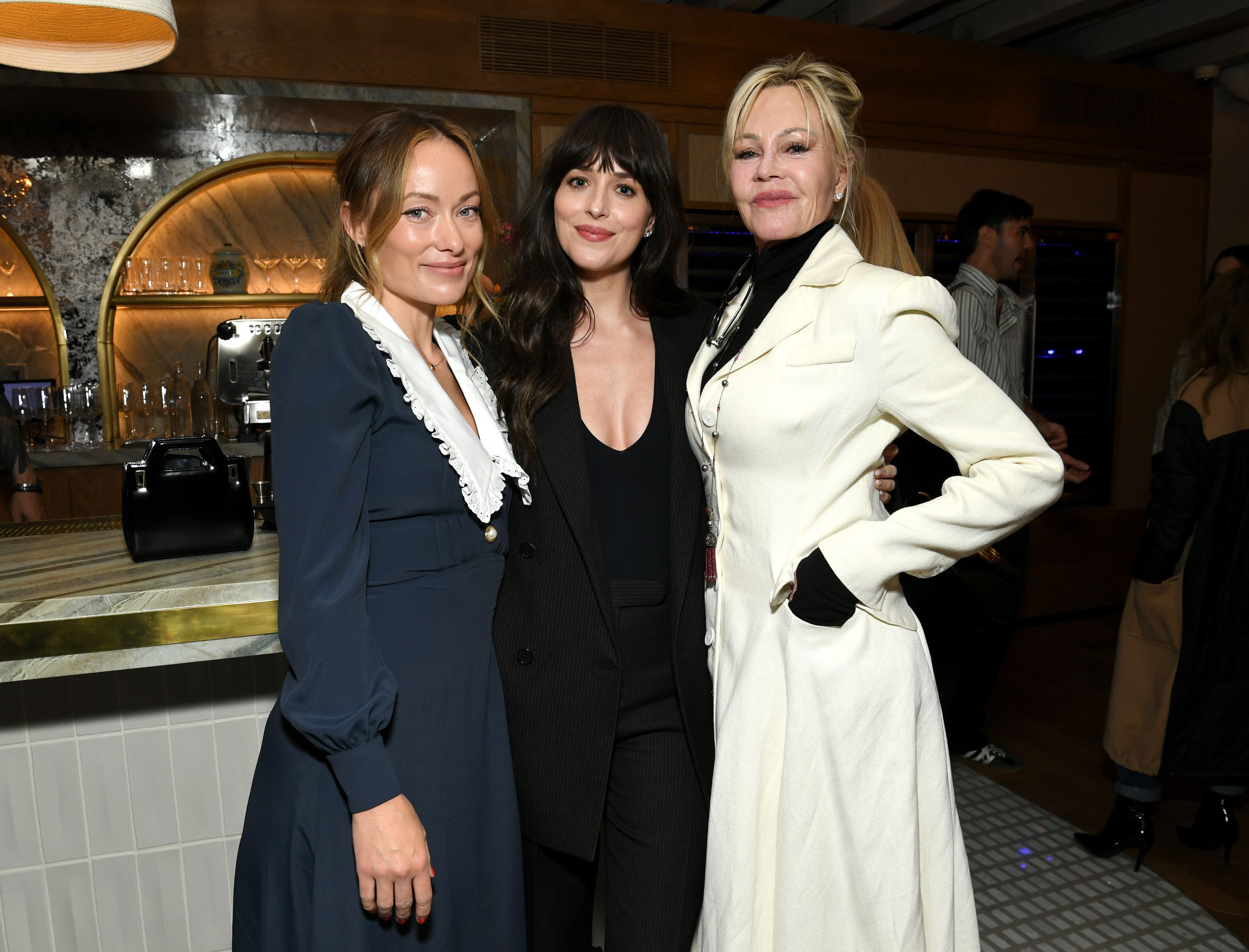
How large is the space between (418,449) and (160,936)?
131 cm

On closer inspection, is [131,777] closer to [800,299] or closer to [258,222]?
[800,299]

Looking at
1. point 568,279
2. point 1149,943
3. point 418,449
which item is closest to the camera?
point 418,449

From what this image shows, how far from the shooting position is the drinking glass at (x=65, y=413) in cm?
462

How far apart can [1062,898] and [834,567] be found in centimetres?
213

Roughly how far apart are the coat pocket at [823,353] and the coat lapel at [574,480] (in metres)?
0.41

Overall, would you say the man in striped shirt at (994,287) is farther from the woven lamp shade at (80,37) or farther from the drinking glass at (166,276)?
the drinking glass at (166,276)

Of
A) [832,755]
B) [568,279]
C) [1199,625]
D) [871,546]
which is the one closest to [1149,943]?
[1199,625]

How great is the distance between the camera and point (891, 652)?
157cm

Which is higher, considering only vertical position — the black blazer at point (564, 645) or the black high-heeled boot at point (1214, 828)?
the black blazer at point (564, 645)

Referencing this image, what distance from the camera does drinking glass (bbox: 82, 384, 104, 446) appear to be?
4703 mm

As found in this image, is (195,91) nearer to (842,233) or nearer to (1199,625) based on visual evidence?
(842,233)

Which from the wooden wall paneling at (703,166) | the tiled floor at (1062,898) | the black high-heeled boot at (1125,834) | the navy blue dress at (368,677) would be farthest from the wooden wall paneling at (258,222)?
the black high-heeled boot at (1125,834)

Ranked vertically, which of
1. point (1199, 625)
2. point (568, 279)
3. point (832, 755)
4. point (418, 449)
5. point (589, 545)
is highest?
point (568, 279)

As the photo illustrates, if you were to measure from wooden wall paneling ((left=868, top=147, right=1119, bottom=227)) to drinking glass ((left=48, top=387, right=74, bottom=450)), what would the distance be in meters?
4.35
